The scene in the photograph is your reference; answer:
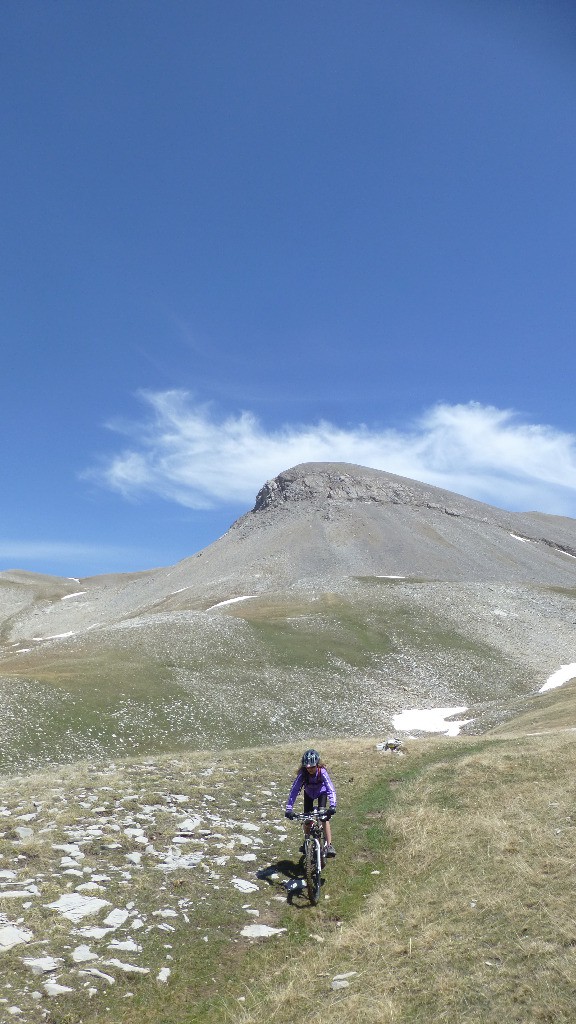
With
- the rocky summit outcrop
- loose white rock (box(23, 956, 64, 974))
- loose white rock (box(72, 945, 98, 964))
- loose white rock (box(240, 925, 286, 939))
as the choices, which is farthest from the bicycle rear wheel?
the rocky summit outcrop

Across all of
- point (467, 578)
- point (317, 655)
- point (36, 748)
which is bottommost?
point (36, 748)

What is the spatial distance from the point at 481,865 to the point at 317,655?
176ft

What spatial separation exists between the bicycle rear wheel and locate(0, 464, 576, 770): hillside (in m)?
24.5

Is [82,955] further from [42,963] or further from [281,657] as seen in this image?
[281,657]

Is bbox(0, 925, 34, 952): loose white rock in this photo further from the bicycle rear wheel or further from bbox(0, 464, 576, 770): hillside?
bbox(0, 464, 576, 770): hillside

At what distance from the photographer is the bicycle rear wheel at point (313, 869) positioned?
1325 centimetres

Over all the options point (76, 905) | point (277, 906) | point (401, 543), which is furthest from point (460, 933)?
point (401, 543)

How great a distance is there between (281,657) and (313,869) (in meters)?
51.9

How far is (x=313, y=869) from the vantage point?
13.4 meters

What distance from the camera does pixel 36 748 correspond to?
35.1 meters

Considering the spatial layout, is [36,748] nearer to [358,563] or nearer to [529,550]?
[358,563]

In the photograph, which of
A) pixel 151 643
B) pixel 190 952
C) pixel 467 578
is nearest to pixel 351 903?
pixel 190 952

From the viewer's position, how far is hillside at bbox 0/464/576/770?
138 ft

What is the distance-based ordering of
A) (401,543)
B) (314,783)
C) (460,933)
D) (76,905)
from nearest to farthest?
(460,933) → (76,905) → (314,783) → (401,543)
